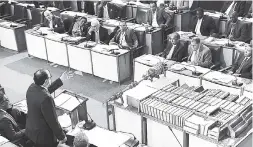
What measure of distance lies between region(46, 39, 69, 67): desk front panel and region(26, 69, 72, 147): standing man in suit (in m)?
4.30

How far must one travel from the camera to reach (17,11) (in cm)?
1153

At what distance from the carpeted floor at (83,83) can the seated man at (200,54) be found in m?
1.68

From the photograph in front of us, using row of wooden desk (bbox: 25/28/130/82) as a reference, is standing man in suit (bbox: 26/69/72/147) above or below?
above

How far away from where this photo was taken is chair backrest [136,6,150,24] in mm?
9547

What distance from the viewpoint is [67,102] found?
531 centimetres

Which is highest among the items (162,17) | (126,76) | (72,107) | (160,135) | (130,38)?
(162,17)

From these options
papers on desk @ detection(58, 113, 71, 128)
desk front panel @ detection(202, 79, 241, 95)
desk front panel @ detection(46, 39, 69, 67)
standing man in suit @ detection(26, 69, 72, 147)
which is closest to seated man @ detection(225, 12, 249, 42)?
desk front panel @ detection(202, 79, 241, 95)

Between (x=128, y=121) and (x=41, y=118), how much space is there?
4.58ft

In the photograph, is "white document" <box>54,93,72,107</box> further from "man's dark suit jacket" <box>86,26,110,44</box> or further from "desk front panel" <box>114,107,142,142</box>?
"man's dark suit jacket" <box>86,26,110,44</box>

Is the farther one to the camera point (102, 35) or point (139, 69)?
point (102, 35)

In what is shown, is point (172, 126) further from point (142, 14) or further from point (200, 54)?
point (142, 14)

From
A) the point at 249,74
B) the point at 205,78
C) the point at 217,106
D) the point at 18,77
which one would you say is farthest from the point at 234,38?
the point at 18,77

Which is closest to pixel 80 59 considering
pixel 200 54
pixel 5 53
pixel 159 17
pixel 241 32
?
pixel 159 17

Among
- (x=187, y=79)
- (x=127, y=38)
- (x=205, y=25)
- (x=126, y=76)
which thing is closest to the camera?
(x=187, y=79)
